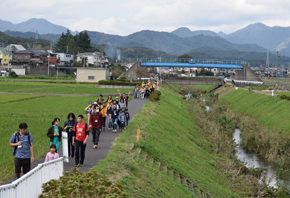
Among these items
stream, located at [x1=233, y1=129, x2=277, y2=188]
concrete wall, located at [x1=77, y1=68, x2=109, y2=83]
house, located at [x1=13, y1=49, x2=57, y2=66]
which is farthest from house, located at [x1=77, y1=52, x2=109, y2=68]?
stream, located at [x1=233, y1=129, x2=277, y2=188]

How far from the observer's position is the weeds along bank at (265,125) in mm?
21547

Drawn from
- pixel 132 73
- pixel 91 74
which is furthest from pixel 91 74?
pixel 132 73

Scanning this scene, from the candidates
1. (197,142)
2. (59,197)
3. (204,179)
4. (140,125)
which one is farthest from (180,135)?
(59,197)

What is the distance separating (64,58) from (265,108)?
3288 inches

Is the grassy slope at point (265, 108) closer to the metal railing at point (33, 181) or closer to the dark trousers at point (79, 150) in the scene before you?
the dark trousers at point (79, 150)

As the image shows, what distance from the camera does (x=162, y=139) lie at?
18891mm

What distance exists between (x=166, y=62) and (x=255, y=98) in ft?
113

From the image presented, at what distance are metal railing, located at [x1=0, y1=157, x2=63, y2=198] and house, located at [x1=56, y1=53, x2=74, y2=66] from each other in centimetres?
9932

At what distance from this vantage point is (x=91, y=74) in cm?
7181

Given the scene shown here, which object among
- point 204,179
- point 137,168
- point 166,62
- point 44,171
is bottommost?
point 204,179

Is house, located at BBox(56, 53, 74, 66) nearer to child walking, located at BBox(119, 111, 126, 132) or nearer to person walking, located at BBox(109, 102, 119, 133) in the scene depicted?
child walking, located at BBox(119, 111, 126, 132)

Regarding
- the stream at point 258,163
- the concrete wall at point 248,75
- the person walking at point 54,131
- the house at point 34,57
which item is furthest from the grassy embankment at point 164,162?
the house at point 34,57

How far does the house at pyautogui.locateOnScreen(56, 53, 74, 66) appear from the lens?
10619cm

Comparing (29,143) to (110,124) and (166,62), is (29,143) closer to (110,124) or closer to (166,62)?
(110,124)
